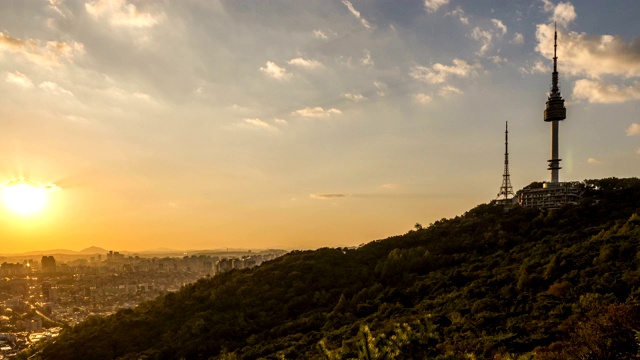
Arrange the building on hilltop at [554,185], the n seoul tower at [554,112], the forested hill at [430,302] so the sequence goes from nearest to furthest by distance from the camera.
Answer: the forested hill at [430,302] → the building on hilltop at [554,185] → the n seoul tower at [554,112]

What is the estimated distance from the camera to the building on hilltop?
75.6 meters

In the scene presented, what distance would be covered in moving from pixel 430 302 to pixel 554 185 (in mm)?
56097

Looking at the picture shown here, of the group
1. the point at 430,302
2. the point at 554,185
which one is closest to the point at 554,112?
the point at 554,185

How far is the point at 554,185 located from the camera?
272 ft

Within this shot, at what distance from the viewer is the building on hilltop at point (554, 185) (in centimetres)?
7562

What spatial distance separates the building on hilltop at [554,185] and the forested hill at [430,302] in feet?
15.3

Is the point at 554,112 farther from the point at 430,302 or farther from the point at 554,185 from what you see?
the point at 430,302

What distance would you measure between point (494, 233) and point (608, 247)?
25.2 m

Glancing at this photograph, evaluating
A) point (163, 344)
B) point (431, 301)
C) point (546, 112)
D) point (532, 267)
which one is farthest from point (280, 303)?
point (546, 112)

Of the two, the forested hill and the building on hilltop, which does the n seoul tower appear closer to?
the building on hilltop

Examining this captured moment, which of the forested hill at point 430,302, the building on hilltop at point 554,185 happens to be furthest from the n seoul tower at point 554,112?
the forested hill at point 430,302

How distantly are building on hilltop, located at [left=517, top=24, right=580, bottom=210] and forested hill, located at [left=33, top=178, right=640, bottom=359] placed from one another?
465 centimetres

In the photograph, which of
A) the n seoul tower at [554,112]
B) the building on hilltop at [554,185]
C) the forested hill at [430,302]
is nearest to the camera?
the forested hill at [430,302]

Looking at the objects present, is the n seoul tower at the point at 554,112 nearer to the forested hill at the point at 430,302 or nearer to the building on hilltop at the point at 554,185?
the building on hilltop at the point at 554,185
